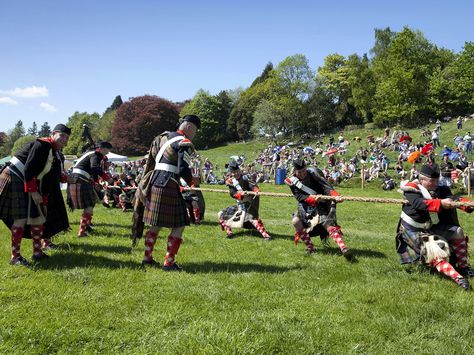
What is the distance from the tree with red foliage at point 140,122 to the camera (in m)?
70.2

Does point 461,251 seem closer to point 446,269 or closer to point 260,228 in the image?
point 446,269

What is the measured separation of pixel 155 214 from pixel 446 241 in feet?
12.7

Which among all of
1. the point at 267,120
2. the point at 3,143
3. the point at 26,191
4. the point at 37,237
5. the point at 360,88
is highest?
the point at 360,88

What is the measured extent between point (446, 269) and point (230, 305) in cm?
278

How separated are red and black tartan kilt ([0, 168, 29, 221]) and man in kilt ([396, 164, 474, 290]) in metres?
5.27

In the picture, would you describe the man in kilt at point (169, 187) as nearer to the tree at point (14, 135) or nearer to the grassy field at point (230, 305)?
the grassy field at point (230, 305)

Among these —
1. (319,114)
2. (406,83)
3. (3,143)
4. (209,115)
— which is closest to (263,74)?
(209,115)

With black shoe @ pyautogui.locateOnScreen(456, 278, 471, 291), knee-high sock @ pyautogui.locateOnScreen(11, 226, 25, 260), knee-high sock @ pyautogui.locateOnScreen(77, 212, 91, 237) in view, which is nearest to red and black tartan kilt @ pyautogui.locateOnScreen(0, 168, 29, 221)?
knee-high sock @ pyautogui.locateOnScreen(11, 226, 25, 260)

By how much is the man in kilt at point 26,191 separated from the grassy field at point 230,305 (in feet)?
1.43

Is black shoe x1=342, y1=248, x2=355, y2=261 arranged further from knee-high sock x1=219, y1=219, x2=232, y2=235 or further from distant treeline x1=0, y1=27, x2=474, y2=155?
distant treeline x1=0, y1=27, x2=474, y2=155

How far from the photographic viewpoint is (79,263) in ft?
19.7

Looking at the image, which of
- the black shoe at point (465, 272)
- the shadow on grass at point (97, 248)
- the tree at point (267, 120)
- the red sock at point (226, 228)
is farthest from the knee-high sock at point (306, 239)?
the tree at point (267, 120)

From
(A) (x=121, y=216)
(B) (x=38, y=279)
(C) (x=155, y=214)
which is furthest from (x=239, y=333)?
(A) (x=121, y=216)

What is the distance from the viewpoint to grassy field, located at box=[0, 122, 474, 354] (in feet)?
11.3
